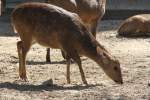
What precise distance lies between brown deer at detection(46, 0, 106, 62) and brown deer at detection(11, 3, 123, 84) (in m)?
2.34

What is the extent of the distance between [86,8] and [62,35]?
3253 mm

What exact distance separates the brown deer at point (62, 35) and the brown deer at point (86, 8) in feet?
7.67

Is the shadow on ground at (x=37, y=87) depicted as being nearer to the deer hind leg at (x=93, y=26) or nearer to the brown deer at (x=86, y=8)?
the brown deer at (x=86, y=8)

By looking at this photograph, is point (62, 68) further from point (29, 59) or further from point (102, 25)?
point (102, 25)

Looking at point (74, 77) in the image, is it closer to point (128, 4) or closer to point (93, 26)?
point (93, 26)

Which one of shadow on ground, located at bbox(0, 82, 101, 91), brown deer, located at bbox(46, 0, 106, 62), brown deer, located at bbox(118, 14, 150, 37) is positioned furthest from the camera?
brown deer, located at bbox(118, 14, 150, 37)

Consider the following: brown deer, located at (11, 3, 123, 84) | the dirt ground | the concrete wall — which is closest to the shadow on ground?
the dirt ground

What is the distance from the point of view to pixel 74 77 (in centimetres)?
1068

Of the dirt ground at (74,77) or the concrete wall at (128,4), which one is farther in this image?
the concrete wall at (128,4)

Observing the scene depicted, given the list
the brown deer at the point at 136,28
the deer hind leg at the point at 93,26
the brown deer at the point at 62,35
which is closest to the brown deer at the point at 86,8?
the deer hind leg at the point at 93,26

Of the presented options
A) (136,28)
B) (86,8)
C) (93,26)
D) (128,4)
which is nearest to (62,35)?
(86,8)

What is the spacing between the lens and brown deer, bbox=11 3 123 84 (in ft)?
32.2

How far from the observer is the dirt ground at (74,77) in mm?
9039

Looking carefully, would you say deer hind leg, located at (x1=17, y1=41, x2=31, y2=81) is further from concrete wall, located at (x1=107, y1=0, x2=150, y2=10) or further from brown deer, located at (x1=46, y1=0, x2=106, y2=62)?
concrete wall, located at (x1=107, y1=0, x2=150, y2=10)
